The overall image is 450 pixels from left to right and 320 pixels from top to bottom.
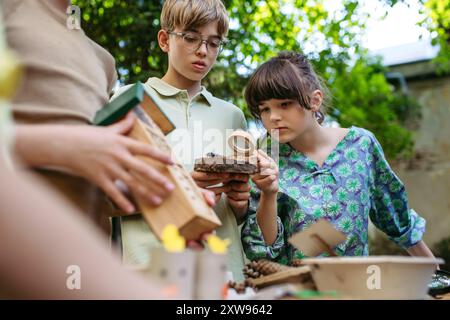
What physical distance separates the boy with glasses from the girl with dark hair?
0.10m

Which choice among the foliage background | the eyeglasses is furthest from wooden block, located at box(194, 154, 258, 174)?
the foliage background

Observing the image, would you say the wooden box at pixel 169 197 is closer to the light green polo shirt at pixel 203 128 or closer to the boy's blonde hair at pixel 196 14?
the light green polo shirt at pixel 203 128

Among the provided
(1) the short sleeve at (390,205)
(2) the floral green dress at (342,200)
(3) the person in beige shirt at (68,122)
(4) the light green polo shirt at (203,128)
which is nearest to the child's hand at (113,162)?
(3) the person in beige shirt at (68,122)

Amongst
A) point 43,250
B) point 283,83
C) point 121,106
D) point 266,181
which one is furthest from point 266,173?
point 43,250

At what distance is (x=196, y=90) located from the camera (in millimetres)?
2428

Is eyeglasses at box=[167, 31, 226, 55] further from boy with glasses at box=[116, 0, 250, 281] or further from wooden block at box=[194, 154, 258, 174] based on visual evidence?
wooden block at box=[194, 154, 258, 174]

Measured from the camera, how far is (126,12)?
4.75m

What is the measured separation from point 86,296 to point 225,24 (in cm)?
184

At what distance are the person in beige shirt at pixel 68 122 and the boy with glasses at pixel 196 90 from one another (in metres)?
0.75

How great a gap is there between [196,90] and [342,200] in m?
0.82

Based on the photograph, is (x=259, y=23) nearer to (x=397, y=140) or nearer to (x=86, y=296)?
(x=397, y=140)

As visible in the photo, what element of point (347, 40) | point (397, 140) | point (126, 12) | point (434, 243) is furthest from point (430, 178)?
point (126, 12)

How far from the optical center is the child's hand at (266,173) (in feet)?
6.12

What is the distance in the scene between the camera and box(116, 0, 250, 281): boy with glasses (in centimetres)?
214
